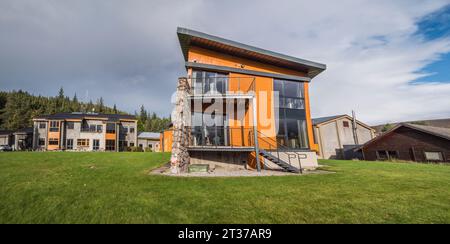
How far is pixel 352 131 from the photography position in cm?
3098

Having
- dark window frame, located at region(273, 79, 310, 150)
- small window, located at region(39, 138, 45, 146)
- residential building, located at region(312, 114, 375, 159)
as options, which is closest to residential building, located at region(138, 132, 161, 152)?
small window, located at region(39, 138, 45, 146)

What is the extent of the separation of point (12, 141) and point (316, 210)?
65.4m

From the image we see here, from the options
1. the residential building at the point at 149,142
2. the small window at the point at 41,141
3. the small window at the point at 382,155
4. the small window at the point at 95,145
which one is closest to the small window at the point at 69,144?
the small window at the point at 95,145

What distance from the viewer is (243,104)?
13.3 metres

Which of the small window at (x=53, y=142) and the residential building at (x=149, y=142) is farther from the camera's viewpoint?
the residential building at (x=149, y=142)

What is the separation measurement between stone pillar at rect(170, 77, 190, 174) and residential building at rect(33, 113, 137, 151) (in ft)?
105

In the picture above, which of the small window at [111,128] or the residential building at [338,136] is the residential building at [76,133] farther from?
the residential building at [338,136]

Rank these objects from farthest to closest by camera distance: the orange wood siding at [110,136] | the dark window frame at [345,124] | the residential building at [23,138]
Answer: the residential building at [23,138]
the orange wood siding at [110,136]
the dark window frame at [345,124]

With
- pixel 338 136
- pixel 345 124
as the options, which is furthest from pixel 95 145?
pixel 345 124

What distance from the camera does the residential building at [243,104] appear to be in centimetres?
1208

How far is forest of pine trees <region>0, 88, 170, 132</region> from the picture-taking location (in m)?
60.1

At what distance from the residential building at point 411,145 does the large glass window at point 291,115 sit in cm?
1742

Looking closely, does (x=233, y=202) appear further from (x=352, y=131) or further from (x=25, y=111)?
(x=25, y=111)

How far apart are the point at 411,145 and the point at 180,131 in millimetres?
27421
